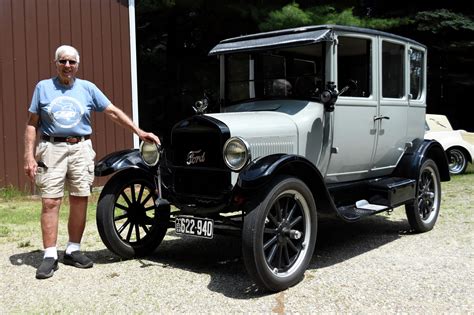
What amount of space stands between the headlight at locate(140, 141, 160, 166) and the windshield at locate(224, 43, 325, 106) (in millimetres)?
1277

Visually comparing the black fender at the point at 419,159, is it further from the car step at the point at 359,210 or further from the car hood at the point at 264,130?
the car hood at the point at 264,130

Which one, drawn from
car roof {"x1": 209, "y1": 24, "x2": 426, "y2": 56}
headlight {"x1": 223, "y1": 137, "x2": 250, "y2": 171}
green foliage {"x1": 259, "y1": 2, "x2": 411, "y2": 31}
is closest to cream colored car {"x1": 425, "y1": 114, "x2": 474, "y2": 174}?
green foliage {"x1": 259, "y1": 2, "x2": 411, "y2": 31}

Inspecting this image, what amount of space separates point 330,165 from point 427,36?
13.1 metres

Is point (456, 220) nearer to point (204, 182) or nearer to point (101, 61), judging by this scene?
point (204, 182)

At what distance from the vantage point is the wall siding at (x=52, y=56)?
8.64m

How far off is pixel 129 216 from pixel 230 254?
3.38 ft

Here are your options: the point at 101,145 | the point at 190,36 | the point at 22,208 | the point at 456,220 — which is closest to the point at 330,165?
the point at 456,220

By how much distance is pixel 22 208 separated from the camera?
25.2ft

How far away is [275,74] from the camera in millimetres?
5461

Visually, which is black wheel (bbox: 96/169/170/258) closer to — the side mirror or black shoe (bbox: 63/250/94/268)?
black shoe (bbox: 63/250/94/268)

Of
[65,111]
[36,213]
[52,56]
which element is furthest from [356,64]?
[52,56]

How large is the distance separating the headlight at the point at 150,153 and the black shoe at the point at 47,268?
1.14 meters

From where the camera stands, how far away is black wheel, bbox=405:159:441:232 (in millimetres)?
5973

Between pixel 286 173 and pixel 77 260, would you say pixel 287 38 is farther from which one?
pixel 77 260
